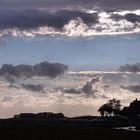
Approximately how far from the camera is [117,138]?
9356 cm

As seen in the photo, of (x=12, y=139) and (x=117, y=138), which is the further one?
(x=117, y=138)

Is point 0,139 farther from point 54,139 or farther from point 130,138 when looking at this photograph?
point 130,138

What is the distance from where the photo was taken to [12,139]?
280ft

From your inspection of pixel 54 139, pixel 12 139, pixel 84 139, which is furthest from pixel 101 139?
pixel 12 139

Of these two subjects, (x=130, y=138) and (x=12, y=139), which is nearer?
(x=12, y=139)

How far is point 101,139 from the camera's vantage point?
91.1m

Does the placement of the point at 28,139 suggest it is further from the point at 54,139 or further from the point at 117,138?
the point at 117,138

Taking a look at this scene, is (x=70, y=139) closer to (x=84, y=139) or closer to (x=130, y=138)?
(x=84, y=139)

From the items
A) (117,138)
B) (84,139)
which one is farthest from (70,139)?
(117,138)

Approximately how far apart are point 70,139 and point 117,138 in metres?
9.57

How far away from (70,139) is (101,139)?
5.81 m

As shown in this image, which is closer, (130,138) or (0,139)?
(0,139)

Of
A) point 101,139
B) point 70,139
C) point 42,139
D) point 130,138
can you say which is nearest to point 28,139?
point 42,139

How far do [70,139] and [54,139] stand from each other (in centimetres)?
318
